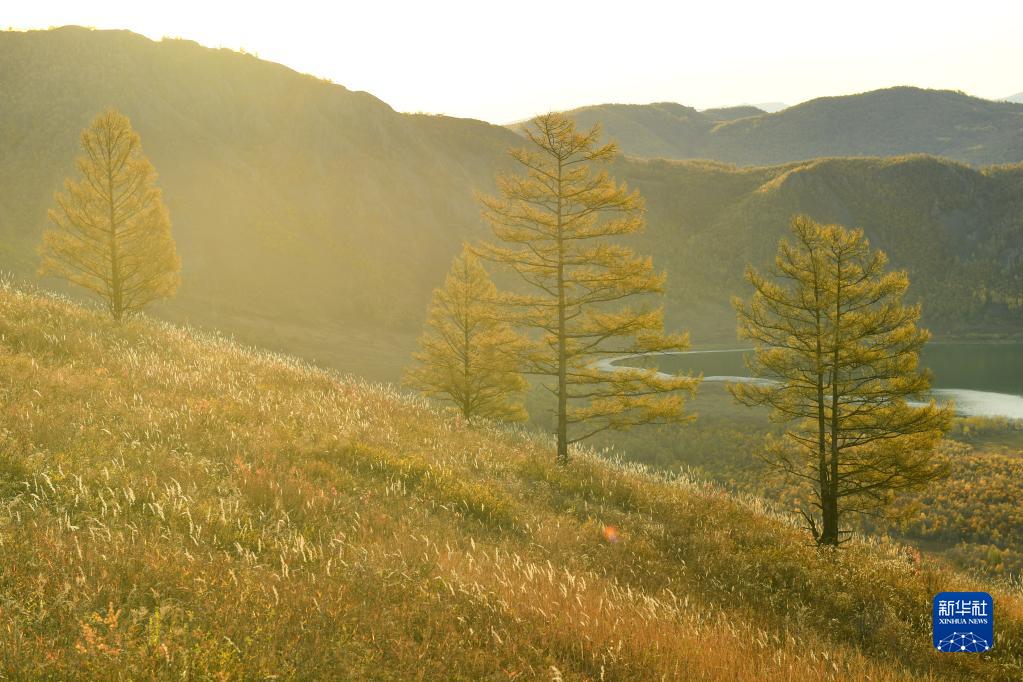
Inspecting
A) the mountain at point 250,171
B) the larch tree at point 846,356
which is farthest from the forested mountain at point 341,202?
the larch tree at point 846,356

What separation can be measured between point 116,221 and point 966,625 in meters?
25.1

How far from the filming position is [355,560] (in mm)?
5031

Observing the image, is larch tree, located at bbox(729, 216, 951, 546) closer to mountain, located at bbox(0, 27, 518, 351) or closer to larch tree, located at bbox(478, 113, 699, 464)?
larch tree, located at bbox(478, 113, 699, 464)

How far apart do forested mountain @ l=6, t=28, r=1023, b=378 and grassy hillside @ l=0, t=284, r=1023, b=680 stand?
131 ft

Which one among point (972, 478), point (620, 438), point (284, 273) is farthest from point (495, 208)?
point (284, 273)

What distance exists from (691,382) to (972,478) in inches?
1028

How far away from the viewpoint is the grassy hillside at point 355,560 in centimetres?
378

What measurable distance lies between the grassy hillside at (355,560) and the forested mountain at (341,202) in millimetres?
39978

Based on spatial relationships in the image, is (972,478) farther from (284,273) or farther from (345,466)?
(284,273)

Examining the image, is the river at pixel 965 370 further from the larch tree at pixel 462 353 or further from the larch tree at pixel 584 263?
the larch tree at pixel 584 263

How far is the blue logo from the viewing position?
24.5 ft

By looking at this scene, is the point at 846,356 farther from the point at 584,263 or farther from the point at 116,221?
the point at 116,221

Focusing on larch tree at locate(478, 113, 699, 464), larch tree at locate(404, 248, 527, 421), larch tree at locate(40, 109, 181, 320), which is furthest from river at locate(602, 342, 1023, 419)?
larch tree at locate(40, 109, 181, 320)

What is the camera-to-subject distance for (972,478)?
1332 inches
